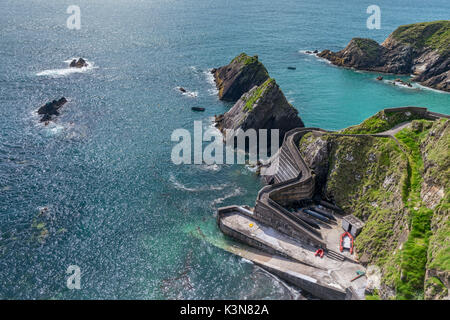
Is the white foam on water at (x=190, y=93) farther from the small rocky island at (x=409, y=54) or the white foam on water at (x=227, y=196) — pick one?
the small rocky island at (x=409, y=54)

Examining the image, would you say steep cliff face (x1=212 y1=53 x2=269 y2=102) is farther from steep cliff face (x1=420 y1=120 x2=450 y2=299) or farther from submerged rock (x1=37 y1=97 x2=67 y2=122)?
steep cliff face (x1=420 y1=120 x2=450 y2=299)

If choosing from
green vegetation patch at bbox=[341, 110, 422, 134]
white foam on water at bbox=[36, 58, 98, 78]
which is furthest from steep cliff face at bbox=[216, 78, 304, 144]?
white foam on water at bbox=[36, 58, 98, 78]

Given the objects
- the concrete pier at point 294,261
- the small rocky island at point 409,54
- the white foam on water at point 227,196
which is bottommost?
the concrete pier at point 294,261

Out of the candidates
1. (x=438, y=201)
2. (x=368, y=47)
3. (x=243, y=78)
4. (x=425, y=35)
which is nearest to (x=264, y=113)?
(x=243, y=78)

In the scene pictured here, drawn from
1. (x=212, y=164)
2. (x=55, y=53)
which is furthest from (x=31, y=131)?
(x=55, y=53)

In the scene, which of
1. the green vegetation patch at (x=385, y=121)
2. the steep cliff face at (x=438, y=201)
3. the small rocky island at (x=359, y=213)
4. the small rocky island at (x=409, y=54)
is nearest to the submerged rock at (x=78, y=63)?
the small rocky island at (x=359, y=213)

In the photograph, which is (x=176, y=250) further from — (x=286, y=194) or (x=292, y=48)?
(x=292, y=48)

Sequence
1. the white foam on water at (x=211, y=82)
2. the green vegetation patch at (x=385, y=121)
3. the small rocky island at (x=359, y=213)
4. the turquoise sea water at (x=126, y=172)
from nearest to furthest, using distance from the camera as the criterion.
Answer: the small rocky island at (x=359, y=213) < the turquoise sea water at (x=126, y=172) < the green vegetation patch at (x=385, y=121) < the white foam on water at (x=211, y=82)

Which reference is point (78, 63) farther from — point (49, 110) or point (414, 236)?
point (414, 236)
